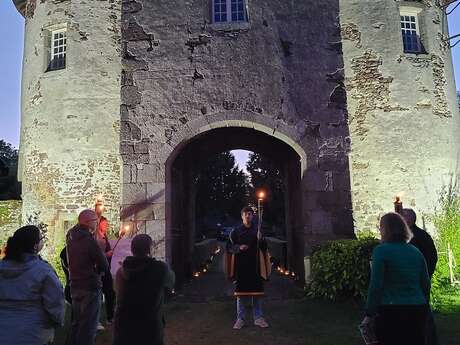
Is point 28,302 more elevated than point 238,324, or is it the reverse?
point 28,302

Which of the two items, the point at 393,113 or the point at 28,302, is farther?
the point at 393,113

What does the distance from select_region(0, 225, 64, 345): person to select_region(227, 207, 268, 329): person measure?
3515 mm

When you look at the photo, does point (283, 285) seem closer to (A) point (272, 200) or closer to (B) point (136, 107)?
(B) point (136, 107)

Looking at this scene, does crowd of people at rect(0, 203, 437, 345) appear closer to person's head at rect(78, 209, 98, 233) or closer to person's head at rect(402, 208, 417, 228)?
person's head at rect(78, 209, 98, 233)

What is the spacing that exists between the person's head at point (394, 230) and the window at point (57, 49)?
12.3 meters

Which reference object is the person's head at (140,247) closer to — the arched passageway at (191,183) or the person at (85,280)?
the person at (85,280)

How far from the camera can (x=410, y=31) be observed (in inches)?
516

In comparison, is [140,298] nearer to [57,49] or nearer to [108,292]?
[108,292]

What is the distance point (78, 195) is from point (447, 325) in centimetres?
1014

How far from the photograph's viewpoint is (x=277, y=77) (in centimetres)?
877

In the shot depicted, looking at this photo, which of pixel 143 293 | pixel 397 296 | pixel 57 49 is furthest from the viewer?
pixel 57 49

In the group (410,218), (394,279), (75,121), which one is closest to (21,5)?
(75,121)

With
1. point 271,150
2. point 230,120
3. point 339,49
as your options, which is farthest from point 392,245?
point 271,150

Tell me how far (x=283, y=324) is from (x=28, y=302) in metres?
4.11
